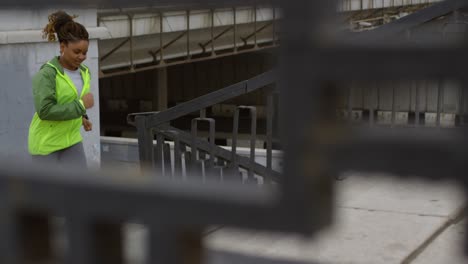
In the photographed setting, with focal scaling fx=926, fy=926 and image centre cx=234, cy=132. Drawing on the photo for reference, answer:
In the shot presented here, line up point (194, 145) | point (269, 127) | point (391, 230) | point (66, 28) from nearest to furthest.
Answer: point (391, 230) < point (66, 28) < point (269, 127) < point (194, 145)

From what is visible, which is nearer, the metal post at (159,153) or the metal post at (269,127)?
the metal post at (269,127)

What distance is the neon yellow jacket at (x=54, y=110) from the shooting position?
5.34 meters

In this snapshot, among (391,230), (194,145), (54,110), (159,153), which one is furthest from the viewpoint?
(159,153)

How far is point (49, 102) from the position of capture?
5336 mm

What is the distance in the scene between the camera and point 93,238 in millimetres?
1611

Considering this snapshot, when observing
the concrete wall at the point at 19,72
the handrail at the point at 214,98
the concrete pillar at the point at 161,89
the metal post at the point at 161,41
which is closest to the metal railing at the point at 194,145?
the handrail at the point at 214,98

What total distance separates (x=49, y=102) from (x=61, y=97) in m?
0.10

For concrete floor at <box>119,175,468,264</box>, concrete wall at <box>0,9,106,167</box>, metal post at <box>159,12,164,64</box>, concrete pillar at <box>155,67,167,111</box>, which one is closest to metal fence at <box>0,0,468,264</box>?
concrete floor at <box>119,175,468,264</box>

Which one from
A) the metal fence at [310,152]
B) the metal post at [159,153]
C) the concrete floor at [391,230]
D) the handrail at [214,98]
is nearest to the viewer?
the metal fence at [310,152]

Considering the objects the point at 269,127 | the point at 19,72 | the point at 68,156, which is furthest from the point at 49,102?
the point at 19,72

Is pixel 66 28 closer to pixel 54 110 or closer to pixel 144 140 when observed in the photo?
pixel 54 110

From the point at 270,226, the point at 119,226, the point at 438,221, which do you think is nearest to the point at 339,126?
the point at 270,226

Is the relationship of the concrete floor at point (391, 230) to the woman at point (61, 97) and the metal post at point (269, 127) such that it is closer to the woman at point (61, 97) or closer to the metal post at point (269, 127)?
the metal post at point (269, 127)

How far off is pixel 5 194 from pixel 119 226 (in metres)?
0.23
